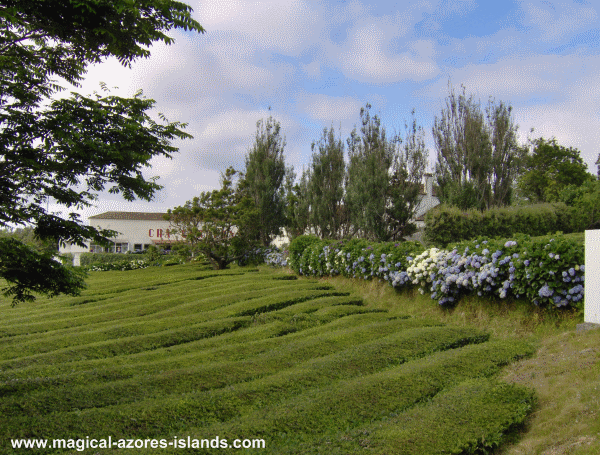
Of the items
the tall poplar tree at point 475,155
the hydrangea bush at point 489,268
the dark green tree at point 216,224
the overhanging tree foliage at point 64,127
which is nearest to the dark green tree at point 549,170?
the tall poplar tree at point 475,155

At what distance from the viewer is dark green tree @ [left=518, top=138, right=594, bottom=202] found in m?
38.4

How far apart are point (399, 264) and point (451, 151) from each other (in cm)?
1155

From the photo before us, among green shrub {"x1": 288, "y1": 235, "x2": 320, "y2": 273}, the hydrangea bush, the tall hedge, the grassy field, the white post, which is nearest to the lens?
the grassy field

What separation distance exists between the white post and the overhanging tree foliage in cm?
649

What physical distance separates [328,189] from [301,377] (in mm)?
16849

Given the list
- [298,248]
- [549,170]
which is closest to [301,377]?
[298,248]

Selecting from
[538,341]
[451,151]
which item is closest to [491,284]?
[538,341]

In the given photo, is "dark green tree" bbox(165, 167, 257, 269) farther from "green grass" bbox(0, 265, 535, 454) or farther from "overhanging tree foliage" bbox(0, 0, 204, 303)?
"overhanging tree foliage" bbox(0, 0, 204, 303)

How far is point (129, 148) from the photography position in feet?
19.1

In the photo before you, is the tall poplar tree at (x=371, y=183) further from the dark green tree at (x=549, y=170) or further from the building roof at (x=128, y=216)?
the building roof at (x=128, y=216)

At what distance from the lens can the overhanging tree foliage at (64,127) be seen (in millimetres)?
5332

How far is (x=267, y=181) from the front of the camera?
83.1 ft

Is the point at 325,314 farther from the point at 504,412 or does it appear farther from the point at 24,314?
the point at 24,314

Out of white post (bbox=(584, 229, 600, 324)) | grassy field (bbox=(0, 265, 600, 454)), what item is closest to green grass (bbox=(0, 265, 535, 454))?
grassy field (bbox=(0, 265, 600, 454))
